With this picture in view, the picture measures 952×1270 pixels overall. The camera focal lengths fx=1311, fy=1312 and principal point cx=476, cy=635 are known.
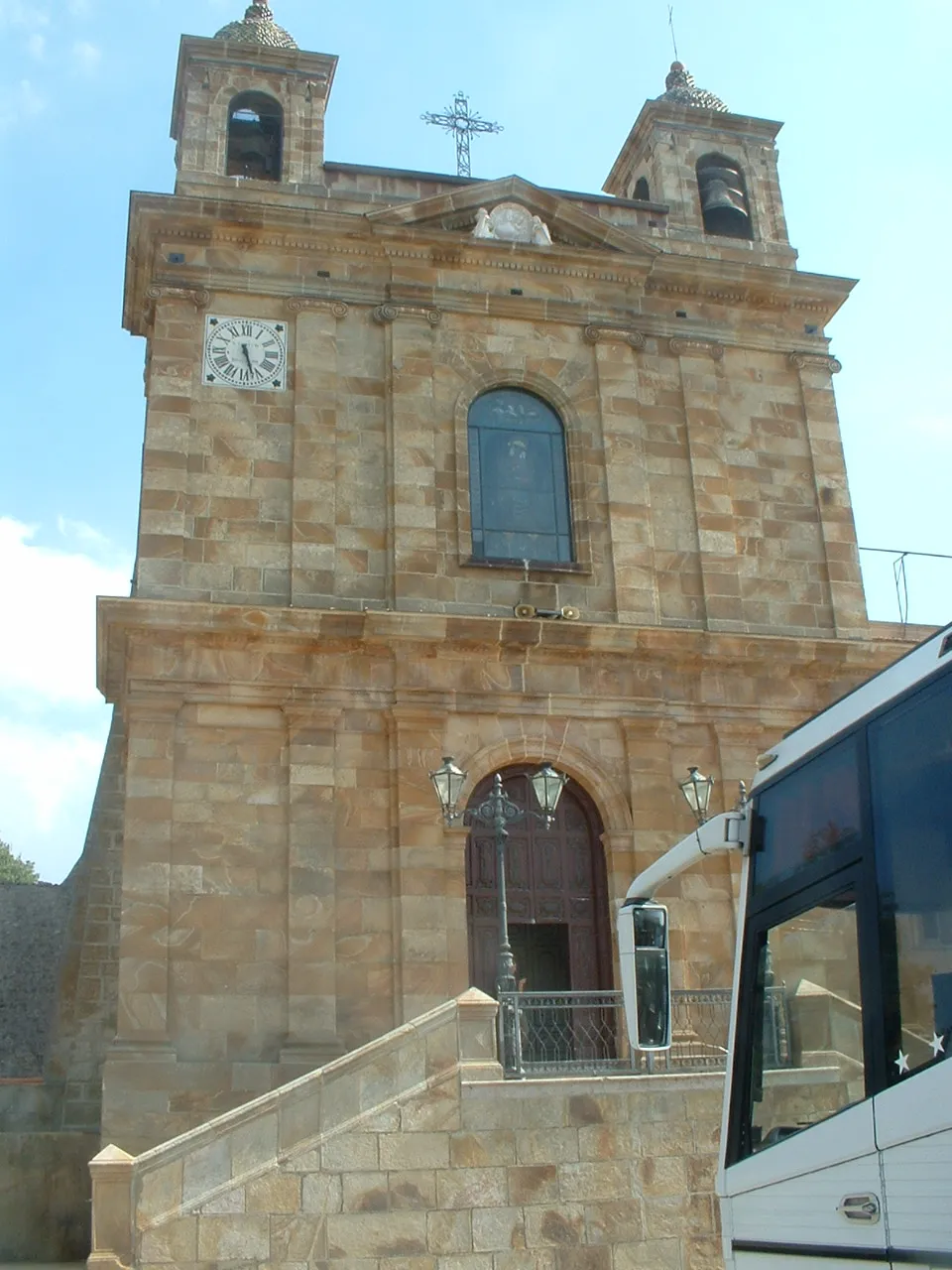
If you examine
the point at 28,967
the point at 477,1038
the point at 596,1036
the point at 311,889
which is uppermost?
the point at 28,967

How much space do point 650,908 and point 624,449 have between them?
41.0 feet

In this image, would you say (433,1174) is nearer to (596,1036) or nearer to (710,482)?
(596,1036)

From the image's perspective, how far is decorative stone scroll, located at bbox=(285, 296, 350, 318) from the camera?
17.4 metres

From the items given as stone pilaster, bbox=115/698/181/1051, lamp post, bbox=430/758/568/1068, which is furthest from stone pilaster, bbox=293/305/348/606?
lamp post, bbox=430/758/568/1068

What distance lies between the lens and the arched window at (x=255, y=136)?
62.5ft

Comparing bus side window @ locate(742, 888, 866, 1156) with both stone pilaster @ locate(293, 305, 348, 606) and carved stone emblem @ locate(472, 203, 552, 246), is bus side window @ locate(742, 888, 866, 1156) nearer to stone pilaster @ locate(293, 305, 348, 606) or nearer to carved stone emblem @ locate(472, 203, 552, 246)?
stone pilaster @ locate(293, 305, 348, 606)

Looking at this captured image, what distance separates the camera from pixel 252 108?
63.1 feet

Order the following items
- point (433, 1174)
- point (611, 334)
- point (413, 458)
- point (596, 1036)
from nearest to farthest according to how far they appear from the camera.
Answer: point (433, 1174) → point (596, 1036) → point (413, 458) → point (611, 334)

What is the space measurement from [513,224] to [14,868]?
40077 mm

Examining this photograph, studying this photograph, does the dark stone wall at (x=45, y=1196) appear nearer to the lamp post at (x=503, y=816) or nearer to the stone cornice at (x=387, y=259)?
the lamp post at (x=503, y=816)

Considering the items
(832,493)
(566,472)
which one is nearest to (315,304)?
(566,472)

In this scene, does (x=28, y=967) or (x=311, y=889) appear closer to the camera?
(x=311, y=889)

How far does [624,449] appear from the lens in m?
17.8

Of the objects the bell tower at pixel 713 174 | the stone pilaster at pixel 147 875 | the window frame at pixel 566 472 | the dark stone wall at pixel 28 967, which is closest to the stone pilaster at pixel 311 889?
the stone pilaster at pixel 147 875
